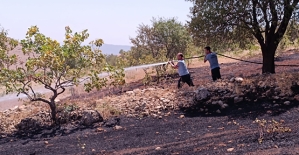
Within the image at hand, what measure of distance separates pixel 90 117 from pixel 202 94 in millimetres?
2899

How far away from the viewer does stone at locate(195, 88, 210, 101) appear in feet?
28.8

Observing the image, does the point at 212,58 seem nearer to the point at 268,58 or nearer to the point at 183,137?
the point at 268,58

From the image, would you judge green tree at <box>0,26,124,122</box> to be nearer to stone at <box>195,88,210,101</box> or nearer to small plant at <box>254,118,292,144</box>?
stone at <box>195,88,210,101</box>

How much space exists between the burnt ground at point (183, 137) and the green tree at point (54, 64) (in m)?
1.20

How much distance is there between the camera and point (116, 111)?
8477 millimetres

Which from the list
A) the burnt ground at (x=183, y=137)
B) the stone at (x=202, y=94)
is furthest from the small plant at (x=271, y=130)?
the stone at (x=202, y=94)

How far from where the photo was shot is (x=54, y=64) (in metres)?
7.62

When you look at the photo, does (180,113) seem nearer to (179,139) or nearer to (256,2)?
(179,139)

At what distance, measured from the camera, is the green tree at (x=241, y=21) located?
30.2ft

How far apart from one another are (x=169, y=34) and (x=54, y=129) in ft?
41.2

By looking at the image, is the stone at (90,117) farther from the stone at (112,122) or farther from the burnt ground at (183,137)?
the burnt ground at (183,137)

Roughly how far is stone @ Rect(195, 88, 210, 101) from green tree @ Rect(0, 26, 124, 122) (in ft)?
6.78

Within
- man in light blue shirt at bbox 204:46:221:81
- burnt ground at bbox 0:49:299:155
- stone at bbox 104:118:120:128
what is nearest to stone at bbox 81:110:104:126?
stone at bbox 104:118:120:128

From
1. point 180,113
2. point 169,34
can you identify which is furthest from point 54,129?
point 169,34
